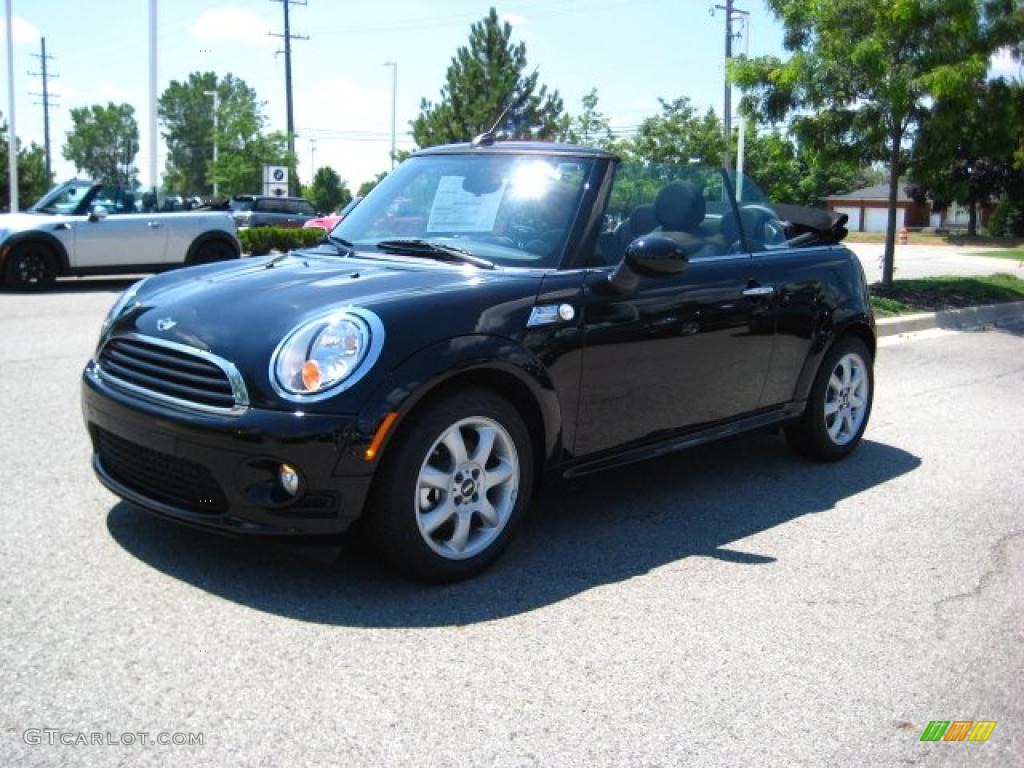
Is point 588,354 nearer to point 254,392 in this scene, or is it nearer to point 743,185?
point 254,392

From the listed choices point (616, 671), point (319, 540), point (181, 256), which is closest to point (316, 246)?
point (319, 540)

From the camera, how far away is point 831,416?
5.88 metres

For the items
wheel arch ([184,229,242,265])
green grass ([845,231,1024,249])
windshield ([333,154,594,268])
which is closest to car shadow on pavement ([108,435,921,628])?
windshield ([333,154,594,268])

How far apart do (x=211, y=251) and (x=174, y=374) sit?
12664 millimetres

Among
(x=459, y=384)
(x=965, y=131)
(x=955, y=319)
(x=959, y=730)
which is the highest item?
(x=965, y=131)

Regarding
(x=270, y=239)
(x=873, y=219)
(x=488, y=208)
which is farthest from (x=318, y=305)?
(x=873, y=219)

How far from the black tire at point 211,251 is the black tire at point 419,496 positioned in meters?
12.4

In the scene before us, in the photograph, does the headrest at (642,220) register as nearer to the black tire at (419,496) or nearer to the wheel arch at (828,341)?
the black tire at (419,496)

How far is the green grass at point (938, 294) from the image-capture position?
1336 centimetres

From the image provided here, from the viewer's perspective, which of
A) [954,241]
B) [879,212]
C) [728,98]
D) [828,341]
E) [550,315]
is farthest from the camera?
[879,212]

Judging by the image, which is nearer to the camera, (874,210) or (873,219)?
(873,219)

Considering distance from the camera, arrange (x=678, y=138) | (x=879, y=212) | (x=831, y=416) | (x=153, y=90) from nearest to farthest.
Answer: (x=831, y=416)
(x=153, y=90)
(x=678, y=138)
(x=879, y=212)

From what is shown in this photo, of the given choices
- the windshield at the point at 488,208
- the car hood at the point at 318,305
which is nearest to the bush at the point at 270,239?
the windshield at the point at 488,208

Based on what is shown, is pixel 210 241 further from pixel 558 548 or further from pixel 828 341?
pixel 558 548
